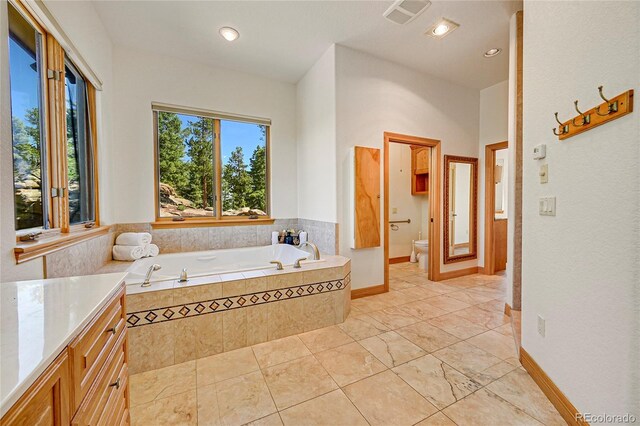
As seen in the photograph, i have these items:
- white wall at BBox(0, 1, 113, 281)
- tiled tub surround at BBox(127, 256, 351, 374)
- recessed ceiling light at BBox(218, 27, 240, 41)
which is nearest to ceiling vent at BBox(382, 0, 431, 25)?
recessed ceiling light at BBox(218, 27, 240, 41)

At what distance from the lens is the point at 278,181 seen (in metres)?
3.89

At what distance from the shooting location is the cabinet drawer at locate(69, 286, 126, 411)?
0.70 metres

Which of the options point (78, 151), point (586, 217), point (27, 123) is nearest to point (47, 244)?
point (27, 123)

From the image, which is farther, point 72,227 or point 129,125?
point 129,125

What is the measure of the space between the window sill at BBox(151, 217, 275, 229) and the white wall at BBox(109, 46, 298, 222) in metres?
0.13

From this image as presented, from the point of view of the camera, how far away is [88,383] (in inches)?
30.8

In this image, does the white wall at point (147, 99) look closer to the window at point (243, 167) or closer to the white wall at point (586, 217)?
the window at point (243, 167)

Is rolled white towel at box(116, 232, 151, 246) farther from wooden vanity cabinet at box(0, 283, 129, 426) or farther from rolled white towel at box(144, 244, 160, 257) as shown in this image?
wooden vanity cabinet at box(0, 283, 129, 426)

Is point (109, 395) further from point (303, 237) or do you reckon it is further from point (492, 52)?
point (492, 52)

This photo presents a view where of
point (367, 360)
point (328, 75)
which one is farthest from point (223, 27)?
point (367, 360)

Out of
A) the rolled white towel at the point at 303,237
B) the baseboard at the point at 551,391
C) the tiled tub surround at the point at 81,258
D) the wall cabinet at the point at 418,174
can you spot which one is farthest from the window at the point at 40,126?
the wall cabinet at the point at 418,174

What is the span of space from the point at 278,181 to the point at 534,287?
10.2ft

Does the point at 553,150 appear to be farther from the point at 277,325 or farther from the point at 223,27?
the point at 223,27

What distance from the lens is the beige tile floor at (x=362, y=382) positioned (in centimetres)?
144
